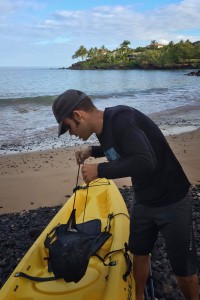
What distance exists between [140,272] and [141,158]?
1.32 m

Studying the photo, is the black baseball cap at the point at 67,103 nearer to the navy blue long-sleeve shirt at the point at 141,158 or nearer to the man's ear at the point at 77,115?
the man's ear at the point at 77,115

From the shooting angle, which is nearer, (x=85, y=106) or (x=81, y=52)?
(x=85, y=106)

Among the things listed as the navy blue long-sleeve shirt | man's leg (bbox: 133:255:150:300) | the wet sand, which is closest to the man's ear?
the navy blue long-sleeve shirt

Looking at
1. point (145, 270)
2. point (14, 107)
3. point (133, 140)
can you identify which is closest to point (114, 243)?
point (145, 270)

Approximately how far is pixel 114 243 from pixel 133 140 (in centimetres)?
171

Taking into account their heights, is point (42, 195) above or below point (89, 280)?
below

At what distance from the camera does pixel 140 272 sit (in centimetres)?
296

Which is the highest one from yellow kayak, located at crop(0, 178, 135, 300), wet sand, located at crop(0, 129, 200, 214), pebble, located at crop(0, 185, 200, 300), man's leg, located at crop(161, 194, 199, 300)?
man's leg, located at crop(161, 194, 199, 300)

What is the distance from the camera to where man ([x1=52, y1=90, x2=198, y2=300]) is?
2.20 metres

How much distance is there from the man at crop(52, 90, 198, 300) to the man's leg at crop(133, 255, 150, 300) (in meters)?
0.22

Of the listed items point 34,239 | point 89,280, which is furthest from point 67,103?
point 34,239

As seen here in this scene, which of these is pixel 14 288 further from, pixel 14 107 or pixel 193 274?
pixel 14 107

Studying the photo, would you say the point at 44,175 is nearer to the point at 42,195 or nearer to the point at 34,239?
the point at 42,195

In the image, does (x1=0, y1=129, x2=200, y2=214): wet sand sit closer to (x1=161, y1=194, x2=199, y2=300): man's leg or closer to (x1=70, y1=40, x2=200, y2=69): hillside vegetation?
(x1=161, y1=194, x2=199, y2=300): man's leg
